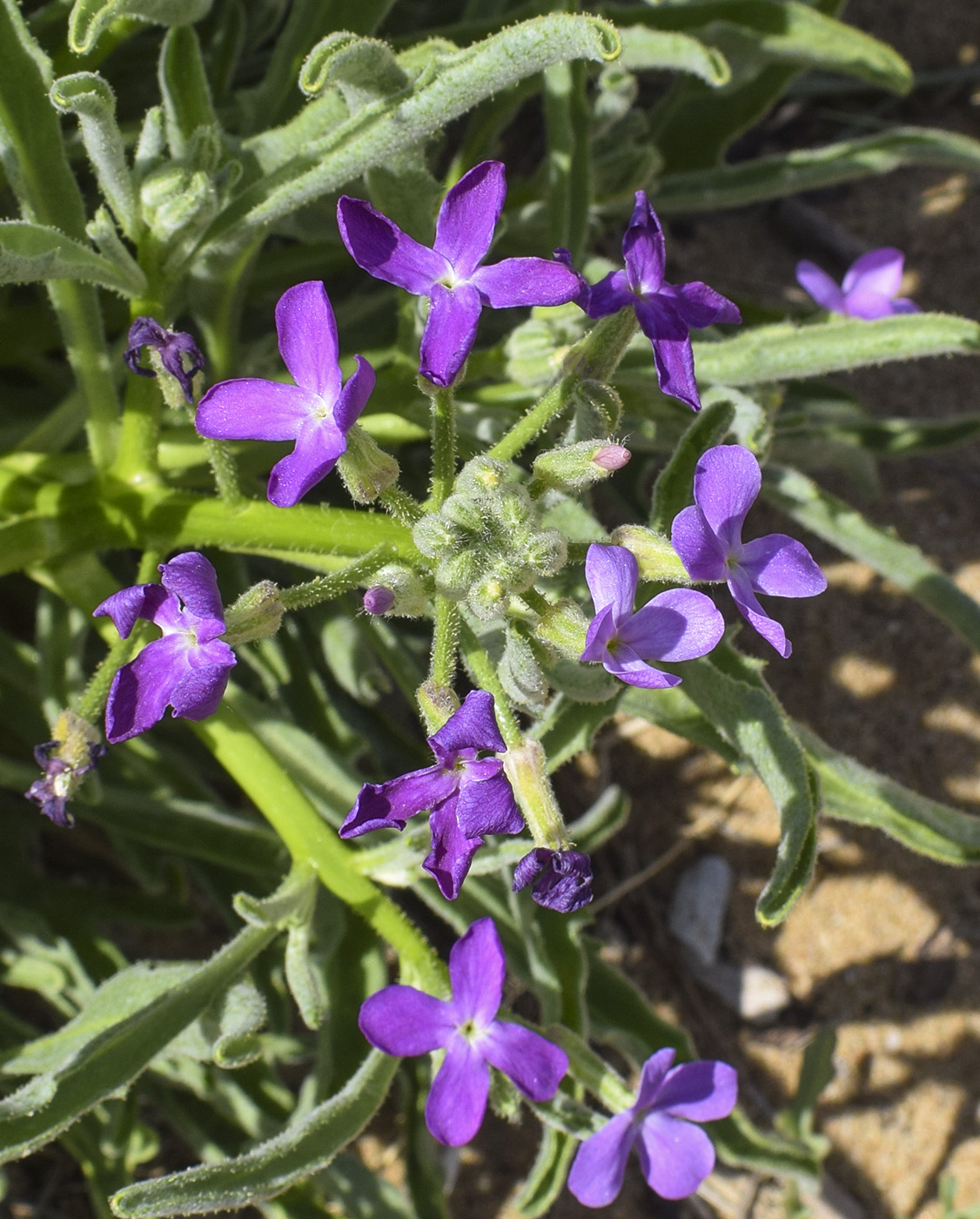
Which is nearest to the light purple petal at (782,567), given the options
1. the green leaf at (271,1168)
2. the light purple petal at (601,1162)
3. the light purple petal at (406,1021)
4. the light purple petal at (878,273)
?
the light purple petal at (406,1021)

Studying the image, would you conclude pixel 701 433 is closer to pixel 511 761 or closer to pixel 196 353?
pixel 511 761

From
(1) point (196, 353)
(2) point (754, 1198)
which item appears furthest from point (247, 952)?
(2) point (754, 1198)

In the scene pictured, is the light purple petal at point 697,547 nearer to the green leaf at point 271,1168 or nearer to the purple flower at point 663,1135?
the purple flower at point 663,1135

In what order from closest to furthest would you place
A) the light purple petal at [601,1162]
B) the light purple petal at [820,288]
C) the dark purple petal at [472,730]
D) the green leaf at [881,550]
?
the dark purple petal at [472,730], the light purple petal at [601,1162], the light purple petal at [820,288], the green leaf at [881,550]

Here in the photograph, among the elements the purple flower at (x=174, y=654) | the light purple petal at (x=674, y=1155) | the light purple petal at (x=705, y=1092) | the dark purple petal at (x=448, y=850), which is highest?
the purple flower at (x=174, y=654)

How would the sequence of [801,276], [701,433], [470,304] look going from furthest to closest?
[801,276] → [701,433] → [470,304]

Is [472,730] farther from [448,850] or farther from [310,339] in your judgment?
[310,339]

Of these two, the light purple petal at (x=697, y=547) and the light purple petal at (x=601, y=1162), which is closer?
the light purple petal at (x=697, y=547)

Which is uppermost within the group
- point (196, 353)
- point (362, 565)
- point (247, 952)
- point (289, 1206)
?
point (196, 353)
